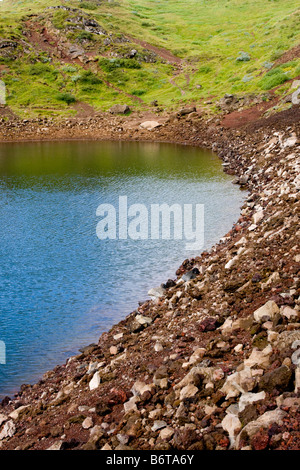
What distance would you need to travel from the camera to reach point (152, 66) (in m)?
88.3

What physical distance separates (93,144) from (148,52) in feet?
134

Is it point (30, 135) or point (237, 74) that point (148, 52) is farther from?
point (30, 135)

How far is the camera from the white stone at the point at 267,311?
11.4 m

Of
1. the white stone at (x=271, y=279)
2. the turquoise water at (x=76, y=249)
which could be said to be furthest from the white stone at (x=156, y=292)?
the white stone at (x=271, y=279)

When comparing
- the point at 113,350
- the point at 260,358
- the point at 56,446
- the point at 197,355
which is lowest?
the point at 113,350

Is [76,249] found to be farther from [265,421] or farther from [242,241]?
[265,421]

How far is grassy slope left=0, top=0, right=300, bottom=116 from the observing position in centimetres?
7156

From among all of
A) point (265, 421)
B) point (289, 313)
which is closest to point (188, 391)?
point (265, 421)

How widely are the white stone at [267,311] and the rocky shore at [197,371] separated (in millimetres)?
27

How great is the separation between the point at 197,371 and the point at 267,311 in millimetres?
2792

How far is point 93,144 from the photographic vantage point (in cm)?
6084

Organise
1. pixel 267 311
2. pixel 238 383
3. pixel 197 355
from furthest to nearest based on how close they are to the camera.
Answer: pixel 267 311 < pixel 197 355 < pixel 238 383

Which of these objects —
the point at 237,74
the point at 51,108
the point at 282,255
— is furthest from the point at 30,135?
the point at 282,255

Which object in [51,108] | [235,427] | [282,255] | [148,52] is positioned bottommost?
[235,427]
